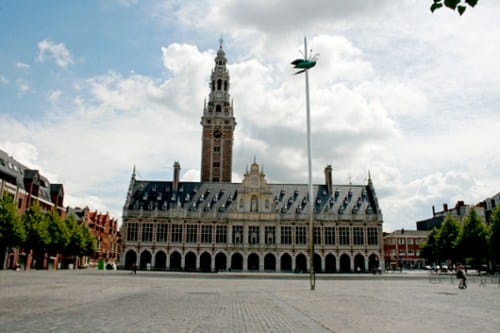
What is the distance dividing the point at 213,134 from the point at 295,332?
8215cm

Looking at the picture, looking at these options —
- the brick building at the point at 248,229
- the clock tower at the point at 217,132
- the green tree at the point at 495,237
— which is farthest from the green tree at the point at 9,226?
the green tree at the point at 495,237

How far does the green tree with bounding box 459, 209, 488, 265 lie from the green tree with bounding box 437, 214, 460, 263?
3343 millimetres

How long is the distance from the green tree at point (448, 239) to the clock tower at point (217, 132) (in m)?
41.3

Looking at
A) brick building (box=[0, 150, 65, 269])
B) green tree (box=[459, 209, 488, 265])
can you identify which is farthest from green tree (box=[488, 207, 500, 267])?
brick building (box=[0, 150, 65, 269])

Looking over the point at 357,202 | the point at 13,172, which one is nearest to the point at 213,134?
the point at 357,202

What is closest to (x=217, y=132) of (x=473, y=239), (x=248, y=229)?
(x=248, y=229)

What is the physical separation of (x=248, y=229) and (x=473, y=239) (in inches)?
1411

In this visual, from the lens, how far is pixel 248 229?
75875 mm

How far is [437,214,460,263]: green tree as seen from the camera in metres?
69.2

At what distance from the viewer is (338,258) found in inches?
2953

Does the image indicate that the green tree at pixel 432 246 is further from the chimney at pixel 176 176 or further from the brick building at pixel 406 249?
the chimney at pixel 176 176

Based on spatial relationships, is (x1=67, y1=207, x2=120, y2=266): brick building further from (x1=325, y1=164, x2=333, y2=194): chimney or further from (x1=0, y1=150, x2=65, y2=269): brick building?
(x1=325, y1=164, x2=333, y2=194): chimney

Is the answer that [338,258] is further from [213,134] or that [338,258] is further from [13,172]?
[13,172]

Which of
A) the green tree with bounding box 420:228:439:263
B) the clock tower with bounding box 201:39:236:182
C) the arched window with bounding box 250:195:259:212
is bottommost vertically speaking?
the green tree with bounding box 420:228:439:263
